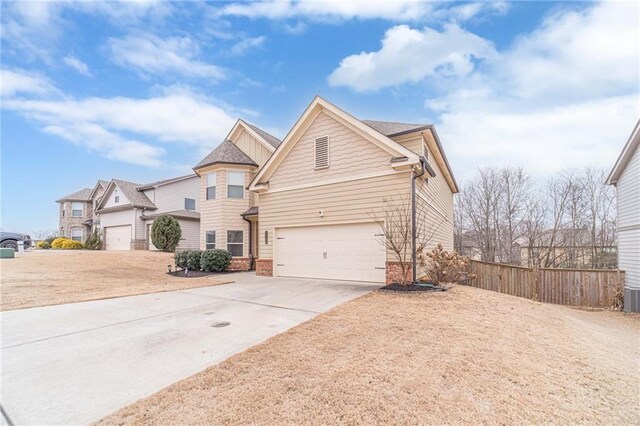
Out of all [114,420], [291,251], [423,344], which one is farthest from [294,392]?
[291,251]

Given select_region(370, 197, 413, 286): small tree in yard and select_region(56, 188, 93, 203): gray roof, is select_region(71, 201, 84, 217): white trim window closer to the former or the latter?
select_region(56, 188, 93, 203): gray roof

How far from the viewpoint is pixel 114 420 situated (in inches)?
115

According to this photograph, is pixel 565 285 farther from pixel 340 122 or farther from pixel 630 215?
pixel 340 122

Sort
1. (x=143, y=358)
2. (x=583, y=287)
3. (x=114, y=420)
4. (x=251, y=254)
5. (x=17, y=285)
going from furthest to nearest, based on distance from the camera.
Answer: (x=251, y=254), (x=583, y=287), (x=17, y=285), (x=143, y=358), (x=114, y=420)

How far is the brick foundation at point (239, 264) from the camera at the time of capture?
52.9ft

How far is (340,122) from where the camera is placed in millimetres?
11789

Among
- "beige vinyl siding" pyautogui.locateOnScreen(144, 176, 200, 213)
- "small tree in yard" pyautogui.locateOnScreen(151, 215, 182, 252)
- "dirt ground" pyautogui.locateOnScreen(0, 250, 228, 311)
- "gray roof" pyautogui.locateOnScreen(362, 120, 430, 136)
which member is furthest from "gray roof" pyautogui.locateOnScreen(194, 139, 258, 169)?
"beige vinyl siding" pyautogui.locateOnScreen(144, 176, 200, 213)

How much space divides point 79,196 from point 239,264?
27.8 m

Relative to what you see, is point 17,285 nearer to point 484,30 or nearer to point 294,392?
point 294,392

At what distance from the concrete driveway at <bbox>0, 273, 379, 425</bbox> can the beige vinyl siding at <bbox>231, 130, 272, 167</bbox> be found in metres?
9.99

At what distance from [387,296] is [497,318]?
254 cm

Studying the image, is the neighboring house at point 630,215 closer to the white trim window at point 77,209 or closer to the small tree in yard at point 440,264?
the small tree in yard at point 440,264

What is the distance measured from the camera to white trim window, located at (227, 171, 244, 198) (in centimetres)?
1673

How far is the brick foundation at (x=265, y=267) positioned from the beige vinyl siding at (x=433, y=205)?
647 cm
